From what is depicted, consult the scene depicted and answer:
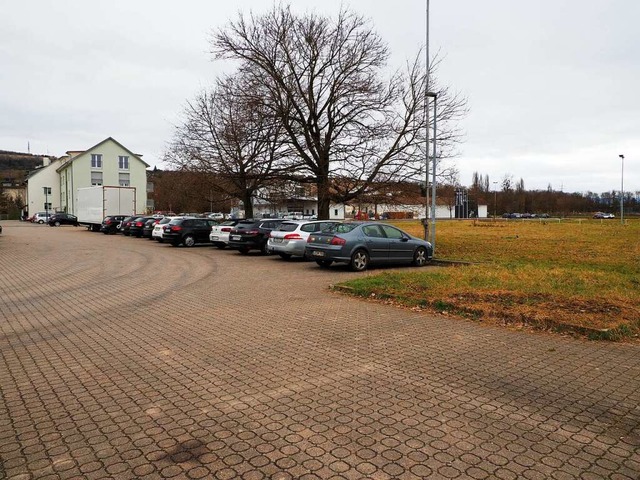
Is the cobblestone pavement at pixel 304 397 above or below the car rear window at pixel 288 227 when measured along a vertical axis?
below

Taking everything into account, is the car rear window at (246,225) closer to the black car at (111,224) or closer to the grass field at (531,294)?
the grass field at (531,294)

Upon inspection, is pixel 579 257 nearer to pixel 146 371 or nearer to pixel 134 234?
pixel 146 371

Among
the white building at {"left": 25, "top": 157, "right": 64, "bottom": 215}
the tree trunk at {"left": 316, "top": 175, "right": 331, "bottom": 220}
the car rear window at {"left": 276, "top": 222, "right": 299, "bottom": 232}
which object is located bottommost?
the car rear window at {"left": 276, "top": 222, "right": 299, "bottom": 232}

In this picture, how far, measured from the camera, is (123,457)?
3426mm

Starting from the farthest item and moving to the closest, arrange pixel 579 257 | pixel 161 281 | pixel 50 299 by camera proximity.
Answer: pixel 579 257, pixel 161 281, pixel 50 299

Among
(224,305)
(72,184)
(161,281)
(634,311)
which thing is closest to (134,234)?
(161,281)

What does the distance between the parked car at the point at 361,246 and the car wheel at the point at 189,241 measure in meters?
11.8

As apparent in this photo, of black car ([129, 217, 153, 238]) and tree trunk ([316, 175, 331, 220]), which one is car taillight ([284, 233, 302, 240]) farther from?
black car ([129, 217, 153, 238])

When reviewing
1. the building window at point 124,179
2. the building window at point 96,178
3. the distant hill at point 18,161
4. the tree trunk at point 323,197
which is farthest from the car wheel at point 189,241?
the distant hill at point 18,161

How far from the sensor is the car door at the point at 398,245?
50.4 ft

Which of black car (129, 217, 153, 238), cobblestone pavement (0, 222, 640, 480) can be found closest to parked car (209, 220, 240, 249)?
black car (129, 217, 153, 238)

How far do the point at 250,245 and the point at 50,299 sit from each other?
430 inches

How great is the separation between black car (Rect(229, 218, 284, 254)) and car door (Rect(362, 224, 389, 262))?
6382mm

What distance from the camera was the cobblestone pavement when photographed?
11.1 ft
